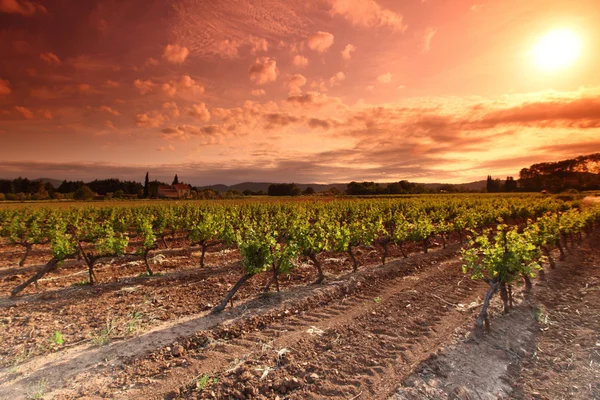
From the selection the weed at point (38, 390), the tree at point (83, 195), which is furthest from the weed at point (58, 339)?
the tree at point (83, 195)

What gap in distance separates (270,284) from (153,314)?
3876 mm

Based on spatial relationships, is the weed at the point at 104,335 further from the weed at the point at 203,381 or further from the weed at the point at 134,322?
the weed at the point at 203,381

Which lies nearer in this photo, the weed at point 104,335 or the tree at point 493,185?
the weed at point 104,335

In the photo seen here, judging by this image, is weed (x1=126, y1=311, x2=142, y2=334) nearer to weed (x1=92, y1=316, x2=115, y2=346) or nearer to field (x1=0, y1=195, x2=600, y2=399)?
field (x1=0, y1=195, x2=600, y2=399)

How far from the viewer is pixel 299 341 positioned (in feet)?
24.9

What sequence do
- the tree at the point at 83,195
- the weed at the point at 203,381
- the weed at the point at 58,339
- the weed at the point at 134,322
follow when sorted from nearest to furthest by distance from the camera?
the weed at the point at 203,381
the weed at the point at 58,339
the weed at the point at 134,322
the tree at the point at 83,195

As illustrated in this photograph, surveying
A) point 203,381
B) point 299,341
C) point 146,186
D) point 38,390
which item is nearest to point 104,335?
point 38,390

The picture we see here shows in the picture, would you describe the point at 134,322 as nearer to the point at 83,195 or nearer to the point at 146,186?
the point at 83,195

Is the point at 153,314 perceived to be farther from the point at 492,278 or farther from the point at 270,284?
the point at 492,278

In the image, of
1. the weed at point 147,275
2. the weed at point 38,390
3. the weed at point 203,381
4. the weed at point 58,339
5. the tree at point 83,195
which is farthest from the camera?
the tree at point 83,195

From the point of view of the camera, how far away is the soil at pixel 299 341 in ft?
19.9

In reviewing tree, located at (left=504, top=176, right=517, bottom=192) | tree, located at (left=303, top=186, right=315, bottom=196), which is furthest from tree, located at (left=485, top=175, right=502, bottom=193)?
tree, located at (left=303, top=186, right=315, bottom=196)

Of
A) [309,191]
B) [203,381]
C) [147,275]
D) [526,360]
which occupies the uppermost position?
[309,191]

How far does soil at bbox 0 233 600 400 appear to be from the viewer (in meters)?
6.06
